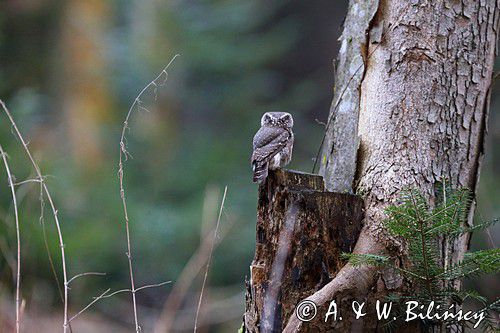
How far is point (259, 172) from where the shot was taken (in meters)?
4.05

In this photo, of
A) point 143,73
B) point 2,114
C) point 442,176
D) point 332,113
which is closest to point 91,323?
point 2,114

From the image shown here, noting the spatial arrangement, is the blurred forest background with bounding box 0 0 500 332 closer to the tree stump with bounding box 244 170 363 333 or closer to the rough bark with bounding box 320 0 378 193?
the rough bark with bounding box 320 0 378 193

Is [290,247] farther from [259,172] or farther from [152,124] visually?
[152,124]

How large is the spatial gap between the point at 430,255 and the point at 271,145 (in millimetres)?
1291

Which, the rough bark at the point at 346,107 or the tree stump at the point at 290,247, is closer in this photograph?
the tree stump at the point at 290,247

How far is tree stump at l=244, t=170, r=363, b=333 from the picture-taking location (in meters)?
3.70

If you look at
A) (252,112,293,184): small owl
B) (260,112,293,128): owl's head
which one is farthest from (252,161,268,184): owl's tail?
(260,112,293,128): owl's head

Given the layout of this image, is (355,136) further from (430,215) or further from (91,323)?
(91,323)

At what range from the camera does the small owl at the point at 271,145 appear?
4.16 m

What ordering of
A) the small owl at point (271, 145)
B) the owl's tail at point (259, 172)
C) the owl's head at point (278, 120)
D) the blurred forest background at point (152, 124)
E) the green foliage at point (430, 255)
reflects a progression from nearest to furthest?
the green foliage at point (430, 255) < the owl's tail at point (259, 172) < the small owl at point (271, 145) < the owl's head at point (278, 120) < the blurred forest background at point (152, 124)

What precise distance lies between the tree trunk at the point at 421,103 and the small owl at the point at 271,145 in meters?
0.45

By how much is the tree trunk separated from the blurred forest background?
17.9ft

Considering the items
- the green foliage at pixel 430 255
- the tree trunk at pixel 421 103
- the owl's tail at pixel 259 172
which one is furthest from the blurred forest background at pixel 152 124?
the green foliage at pixel 430 255

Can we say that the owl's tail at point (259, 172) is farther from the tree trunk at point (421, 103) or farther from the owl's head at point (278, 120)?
the owl's head at point (278, 120)
